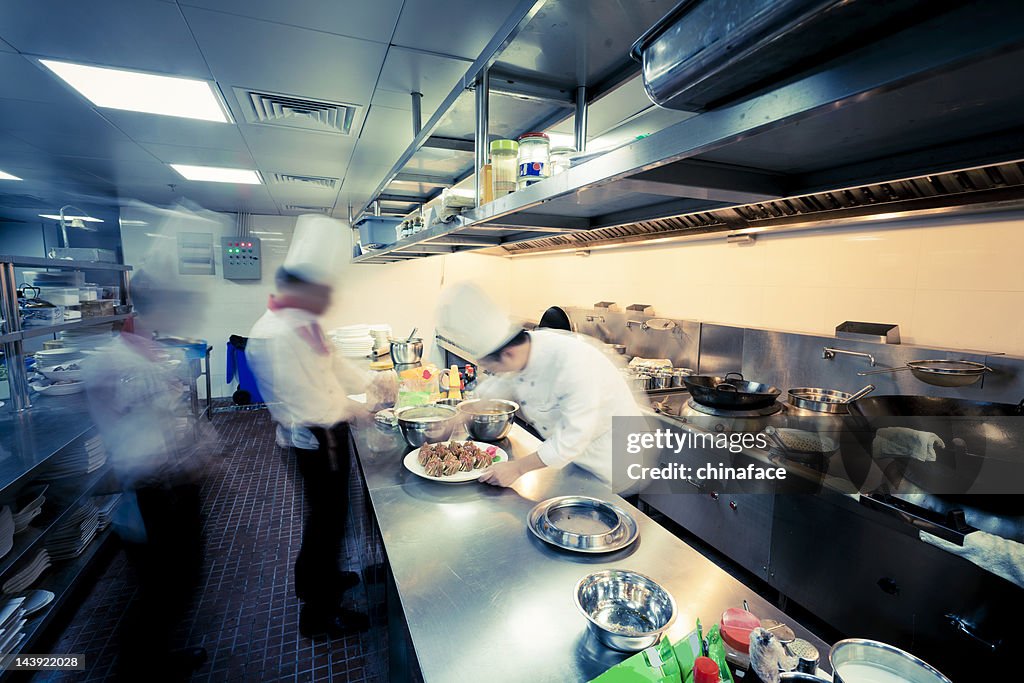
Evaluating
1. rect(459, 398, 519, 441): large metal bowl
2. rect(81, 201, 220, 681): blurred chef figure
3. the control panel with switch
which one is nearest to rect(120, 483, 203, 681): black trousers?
rect(81, 201, 220, 681): blurred chef figure

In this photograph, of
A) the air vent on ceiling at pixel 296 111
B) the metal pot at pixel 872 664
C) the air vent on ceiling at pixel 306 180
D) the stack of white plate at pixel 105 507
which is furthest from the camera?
the air vent on ceiling at pixel 306 180

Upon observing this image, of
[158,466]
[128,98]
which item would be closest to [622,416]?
[158,466]

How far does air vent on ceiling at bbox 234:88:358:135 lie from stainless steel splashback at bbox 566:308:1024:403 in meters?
2.67

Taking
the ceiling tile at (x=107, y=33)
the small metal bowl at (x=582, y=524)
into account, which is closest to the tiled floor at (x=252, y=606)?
the small metal bowl at (x=582, y=524)

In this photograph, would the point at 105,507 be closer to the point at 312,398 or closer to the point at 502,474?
the point at 312,398

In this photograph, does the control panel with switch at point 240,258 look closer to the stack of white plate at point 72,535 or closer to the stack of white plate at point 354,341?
the stack of white plate at point 354,341

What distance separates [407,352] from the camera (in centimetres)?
449

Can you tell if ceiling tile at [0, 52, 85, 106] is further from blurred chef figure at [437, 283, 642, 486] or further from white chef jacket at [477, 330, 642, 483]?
white chef jacket at [477, 330, 642, 483]

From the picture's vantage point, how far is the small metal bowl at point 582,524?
138 cm

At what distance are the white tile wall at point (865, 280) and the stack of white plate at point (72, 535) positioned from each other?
4420 mm

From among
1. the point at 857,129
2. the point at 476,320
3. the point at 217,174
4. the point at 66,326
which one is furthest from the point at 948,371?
the point at 217,174

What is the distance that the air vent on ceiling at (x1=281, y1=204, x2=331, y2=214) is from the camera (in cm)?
623

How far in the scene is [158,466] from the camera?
2.66 metres

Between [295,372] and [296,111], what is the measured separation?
1.68m
